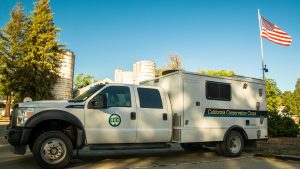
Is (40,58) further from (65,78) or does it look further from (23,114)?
(23,114)

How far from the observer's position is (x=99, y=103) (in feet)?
25.6

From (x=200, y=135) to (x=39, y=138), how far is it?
4.78m

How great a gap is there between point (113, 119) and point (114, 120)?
0.13 ft

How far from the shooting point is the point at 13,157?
9250 mm

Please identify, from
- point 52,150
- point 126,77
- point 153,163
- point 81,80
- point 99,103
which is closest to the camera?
point 52,150

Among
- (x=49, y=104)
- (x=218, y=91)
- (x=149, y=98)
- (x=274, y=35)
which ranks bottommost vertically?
(x=49, y=104)

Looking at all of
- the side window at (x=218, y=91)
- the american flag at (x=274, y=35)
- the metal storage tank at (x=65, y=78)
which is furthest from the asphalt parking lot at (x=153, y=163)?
the metal storage tank at (x=65, y=78)

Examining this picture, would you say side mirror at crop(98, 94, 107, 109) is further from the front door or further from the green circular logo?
the green circular logo

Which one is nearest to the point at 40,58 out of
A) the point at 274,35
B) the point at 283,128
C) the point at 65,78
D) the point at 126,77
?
the point at 65,78

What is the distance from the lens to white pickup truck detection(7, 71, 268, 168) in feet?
24.1

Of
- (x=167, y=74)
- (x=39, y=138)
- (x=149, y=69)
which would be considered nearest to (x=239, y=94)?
(x=167, y=74)

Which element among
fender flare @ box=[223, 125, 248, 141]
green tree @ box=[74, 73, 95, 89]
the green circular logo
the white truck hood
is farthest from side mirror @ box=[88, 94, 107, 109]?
green tree @ box=[74, 73, 95, 89]

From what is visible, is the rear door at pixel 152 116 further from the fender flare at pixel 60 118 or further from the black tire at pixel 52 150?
the black tire at pixel 52 150

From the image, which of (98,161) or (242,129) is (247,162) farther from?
(98,161)
